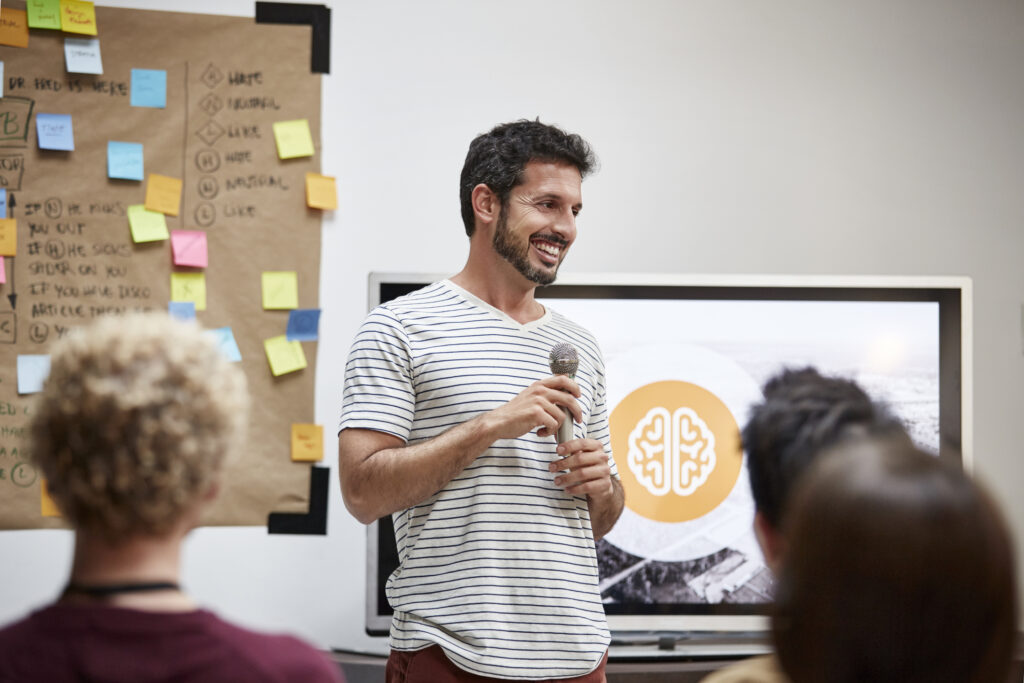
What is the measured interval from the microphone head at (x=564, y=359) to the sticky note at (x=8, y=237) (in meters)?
1.67

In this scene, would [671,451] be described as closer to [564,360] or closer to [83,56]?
[564,360]

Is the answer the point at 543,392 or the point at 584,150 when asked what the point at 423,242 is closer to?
the point at 584,150

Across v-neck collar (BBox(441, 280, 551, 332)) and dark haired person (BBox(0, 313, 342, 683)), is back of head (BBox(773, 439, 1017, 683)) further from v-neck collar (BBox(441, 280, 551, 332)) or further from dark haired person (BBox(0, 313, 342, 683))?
v-neck collar (BBox(441, 280, 551, 332))

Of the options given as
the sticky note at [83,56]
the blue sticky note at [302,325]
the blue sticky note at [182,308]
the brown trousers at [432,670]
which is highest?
the sticky note at [83,56]

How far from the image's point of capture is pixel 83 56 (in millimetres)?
2457

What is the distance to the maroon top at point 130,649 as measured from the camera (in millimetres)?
674

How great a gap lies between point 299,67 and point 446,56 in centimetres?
42

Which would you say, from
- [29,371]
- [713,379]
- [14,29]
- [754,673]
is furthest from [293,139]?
[754,673]

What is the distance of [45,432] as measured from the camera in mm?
737

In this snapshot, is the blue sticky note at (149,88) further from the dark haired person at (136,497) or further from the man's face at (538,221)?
the dark haired person at (136,497)

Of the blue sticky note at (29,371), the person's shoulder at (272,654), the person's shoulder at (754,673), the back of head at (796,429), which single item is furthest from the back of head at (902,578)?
the blue sticky note at (29,371)

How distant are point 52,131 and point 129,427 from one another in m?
2.08

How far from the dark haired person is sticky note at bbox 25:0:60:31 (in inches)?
82.4

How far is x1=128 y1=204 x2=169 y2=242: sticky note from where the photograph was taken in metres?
2.45
